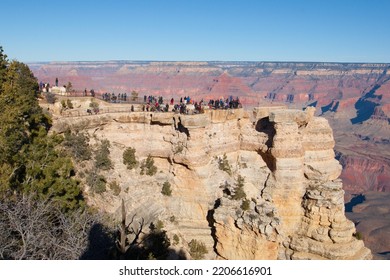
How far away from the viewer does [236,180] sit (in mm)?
26016

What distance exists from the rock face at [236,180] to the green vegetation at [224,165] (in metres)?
0.08

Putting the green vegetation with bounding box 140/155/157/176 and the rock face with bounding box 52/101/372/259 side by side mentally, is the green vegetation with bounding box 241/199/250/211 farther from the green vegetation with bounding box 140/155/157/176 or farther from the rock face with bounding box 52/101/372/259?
the green vegetation with bounding box 140/155/157/176

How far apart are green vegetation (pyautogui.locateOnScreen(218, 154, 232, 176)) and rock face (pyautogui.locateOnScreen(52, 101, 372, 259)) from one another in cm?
8

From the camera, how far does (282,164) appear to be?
2533 cm

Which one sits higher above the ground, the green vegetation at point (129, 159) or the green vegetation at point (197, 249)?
the green vegetation at point (129, 159)

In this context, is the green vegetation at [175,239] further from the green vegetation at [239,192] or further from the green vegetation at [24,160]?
the green vegetation at [24,160]

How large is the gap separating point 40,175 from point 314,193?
57.3 feet

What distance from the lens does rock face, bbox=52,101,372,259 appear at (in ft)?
74.6

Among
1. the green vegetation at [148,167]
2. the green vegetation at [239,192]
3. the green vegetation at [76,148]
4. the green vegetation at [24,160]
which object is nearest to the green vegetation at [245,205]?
the green vegetation at [239,192]

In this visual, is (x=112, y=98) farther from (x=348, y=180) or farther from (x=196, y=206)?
(x=348, y=180)

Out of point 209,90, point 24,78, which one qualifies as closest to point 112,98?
point 24,78

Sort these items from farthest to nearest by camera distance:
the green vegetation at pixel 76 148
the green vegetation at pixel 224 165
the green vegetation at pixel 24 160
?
the green vegetation at pixel 224 165 → the green vegetation at pixel 76 148 → the green vegetation at pixel 24 160

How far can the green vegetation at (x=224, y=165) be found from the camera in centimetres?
2602

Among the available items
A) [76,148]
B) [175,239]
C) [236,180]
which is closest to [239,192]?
[236,180]
